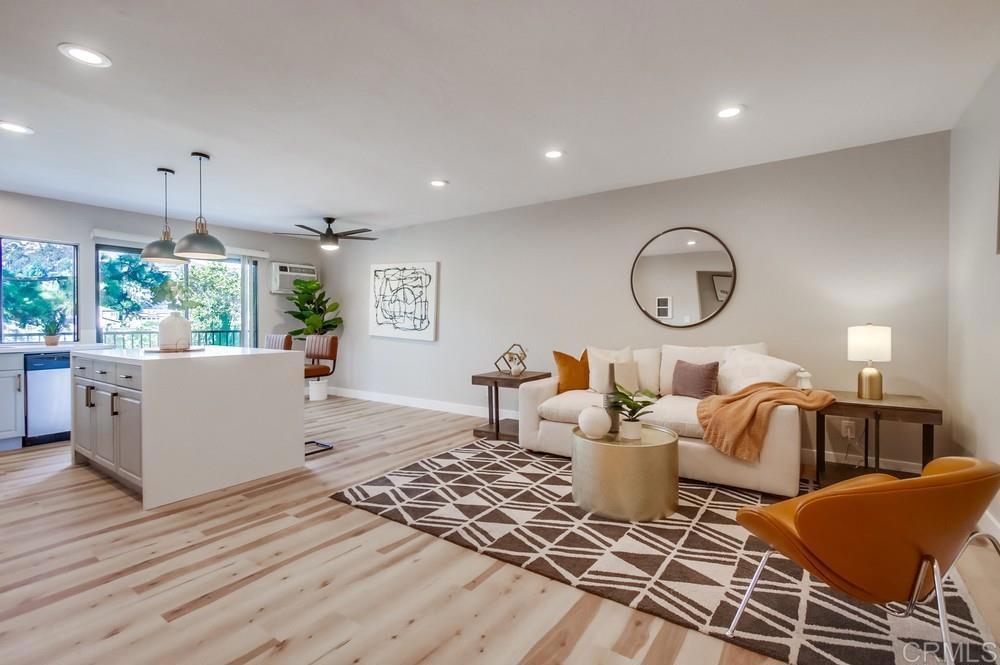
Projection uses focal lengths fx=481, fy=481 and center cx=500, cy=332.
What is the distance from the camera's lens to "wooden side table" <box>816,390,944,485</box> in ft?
9.64

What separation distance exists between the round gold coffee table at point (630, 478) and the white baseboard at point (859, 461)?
1.77m

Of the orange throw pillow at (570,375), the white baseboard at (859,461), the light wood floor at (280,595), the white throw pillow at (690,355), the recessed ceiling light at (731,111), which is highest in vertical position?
the recessed ceiling light at (731,111)

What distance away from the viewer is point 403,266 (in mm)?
6574

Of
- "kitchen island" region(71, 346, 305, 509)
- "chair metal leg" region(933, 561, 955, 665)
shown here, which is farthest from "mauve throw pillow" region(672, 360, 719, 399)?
"kitchen island" region(71, 346, 305, 509)

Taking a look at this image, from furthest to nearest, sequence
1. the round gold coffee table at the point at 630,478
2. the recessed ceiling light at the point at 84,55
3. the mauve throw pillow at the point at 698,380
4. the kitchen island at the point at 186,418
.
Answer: the mauve throw pillow at the point at 698,380 → the kitchen island at the point at 186,418 → the round gold coffee table at the point at 630,478 → the recessed ceiling light at the point at 84,55

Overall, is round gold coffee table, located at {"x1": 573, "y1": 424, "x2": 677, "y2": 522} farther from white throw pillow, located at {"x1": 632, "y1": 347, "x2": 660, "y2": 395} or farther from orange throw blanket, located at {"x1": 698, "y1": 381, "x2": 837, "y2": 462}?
white throw pillow, located at {"x1": 632, "y1": 347, "x2": 660, "y2": 395}

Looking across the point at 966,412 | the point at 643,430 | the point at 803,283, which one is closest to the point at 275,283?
the point at 643,430

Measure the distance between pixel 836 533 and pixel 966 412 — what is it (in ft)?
8.07

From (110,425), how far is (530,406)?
3097 millimetres

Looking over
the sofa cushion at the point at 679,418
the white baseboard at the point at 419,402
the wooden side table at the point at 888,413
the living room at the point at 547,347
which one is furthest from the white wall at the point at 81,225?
the wooden side table at the point at 888,413

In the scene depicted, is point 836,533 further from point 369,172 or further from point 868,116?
point 369,172

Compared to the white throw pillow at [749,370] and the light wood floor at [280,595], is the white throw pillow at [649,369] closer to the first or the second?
the white throw pillow at [749,370]

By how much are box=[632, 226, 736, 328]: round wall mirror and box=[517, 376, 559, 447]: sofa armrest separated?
4.30ft

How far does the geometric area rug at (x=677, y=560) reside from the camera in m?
1.73
